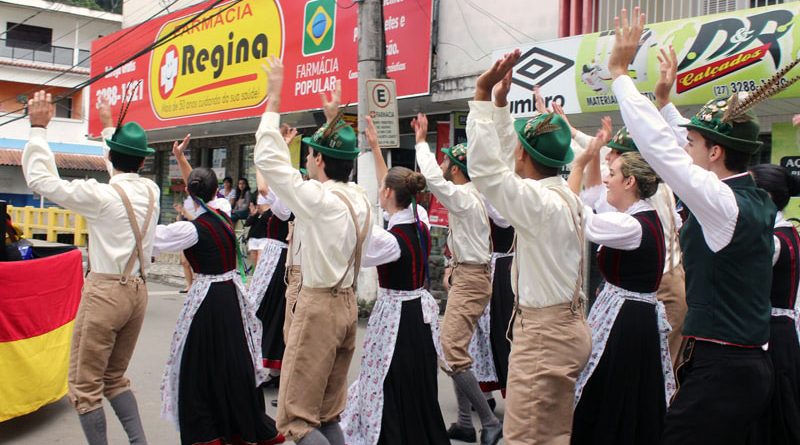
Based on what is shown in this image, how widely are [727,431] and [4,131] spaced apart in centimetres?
3708

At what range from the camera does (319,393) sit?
156 inches

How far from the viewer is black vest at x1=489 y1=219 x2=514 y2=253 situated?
6.05 meters

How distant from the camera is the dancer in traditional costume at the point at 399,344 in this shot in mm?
4562

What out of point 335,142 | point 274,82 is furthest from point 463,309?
point 274,82

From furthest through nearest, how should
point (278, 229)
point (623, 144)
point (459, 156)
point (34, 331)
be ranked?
1. point (278, 229)
2. point (459, 156)
3. point (34, 331)
4. point (623, 144)

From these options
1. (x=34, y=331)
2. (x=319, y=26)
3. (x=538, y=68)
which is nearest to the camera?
(x=34, y=331)

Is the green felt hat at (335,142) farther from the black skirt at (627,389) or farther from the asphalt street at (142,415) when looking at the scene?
the asphalt street at (142,415)

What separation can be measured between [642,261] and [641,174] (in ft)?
1.61

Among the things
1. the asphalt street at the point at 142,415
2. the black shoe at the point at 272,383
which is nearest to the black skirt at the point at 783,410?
the asphalt street at the point at 142,415

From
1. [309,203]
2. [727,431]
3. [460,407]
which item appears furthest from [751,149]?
[460,407]

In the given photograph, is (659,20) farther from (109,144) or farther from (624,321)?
(109,144)

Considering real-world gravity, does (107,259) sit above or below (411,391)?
above

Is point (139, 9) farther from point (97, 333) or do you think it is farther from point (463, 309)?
point (97, 333)

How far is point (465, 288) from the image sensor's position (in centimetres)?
561
